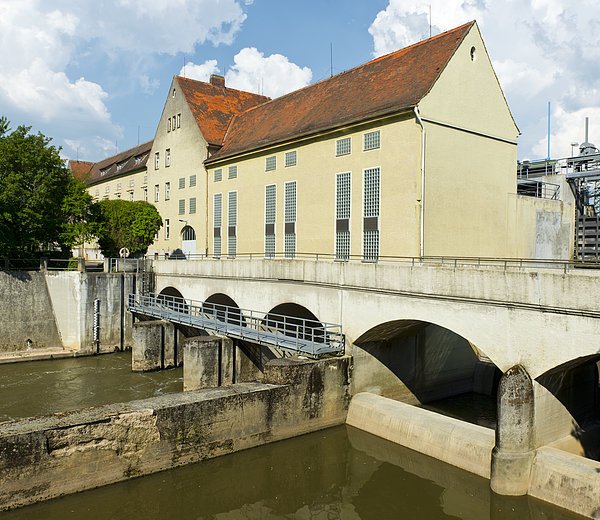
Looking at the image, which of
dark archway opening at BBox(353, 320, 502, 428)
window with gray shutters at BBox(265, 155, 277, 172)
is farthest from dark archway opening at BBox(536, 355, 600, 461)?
window with gray shutters at BBox(265, 155, 277, 172)

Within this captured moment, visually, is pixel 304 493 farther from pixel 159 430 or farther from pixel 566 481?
pixel 566 481

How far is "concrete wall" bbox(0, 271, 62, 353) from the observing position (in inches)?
1141

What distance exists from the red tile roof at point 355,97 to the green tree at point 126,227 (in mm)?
8088

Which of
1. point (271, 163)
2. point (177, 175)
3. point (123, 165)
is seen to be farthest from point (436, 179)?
point (123, 165)

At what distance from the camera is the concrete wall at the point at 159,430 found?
A: 1244 cm

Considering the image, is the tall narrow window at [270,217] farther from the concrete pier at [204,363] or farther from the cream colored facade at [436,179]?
the concrete pier at [204,363]

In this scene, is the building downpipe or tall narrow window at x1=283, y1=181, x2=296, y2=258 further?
tall narrow window at x1=283, y1=181, x2=296, y2=258

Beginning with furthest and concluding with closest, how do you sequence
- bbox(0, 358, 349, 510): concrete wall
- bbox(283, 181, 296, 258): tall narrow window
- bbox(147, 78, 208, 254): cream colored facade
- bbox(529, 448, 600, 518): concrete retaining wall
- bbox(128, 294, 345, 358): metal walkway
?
bbox(147, 78, 208, 254): cream colored facade < bbox(283, 181, 296, 258): tall narrow window < bbox(128, 294, 345, 358): metal walkway < bbox(0, 358, 349, 510): concrete wall < bbox(529, 448, 600, 518): concrete retaining wall

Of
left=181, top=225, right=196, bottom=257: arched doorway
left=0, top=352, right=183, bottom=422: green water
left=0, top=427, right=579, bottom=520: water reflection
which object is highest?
left=181, top=225, right=196, bottom=257: arched doorway

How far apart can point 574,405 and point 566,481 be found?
3053 millimetres

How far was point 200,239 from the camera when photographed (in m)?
38.0

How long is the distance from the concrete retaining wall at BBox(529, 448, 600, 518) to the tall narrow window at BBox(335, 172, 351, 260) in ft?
46.7

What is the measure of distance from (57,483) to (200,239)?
26.3m

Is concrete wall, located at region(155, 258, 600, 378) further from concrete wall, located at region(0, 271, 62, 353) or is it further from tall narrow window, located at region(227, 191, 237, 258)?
concrete wall, located at region(0, 271, 62, 353)
